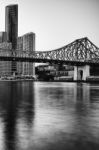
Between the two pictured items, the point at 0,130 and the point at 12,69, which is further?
the point at 12,69

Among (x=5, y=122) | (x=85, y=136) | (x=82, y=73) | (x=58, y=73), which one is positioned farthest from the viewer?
(x=58, y=73)

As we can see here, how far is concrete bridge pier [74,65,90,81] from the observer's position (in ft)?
286

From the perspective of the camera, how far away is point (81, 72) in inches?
3748

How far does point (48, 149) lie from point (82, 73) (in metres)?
91.1

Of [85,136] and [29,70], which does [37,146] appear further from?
[29,70]

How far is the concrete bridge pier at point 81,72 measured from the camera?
286ft

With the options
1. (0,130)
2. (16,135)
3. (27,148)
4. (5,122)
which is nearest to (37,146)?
(27,148)

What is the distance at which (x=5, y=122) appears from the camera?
7.24 metres

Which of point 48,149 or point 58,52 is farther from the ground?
point 58,52

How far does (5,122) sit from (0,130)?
1.14 m

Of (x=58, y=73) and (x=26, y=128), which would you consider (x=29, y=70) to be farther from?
(x=26, y=128)

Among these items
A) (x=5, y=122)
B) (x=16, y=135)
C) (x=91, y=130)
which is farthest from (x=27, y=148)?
(x=5, y=122)

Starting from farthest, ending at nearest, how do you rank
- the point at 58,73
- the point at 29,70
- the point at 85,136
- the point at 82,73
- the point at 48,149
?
1. the point at 29,70
2. the point at 58,73
3. the point at 82,73
4. the point at 85,136
5. the point at 48,149

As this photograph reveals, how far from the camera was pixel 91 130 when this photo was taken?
20.5 feet
